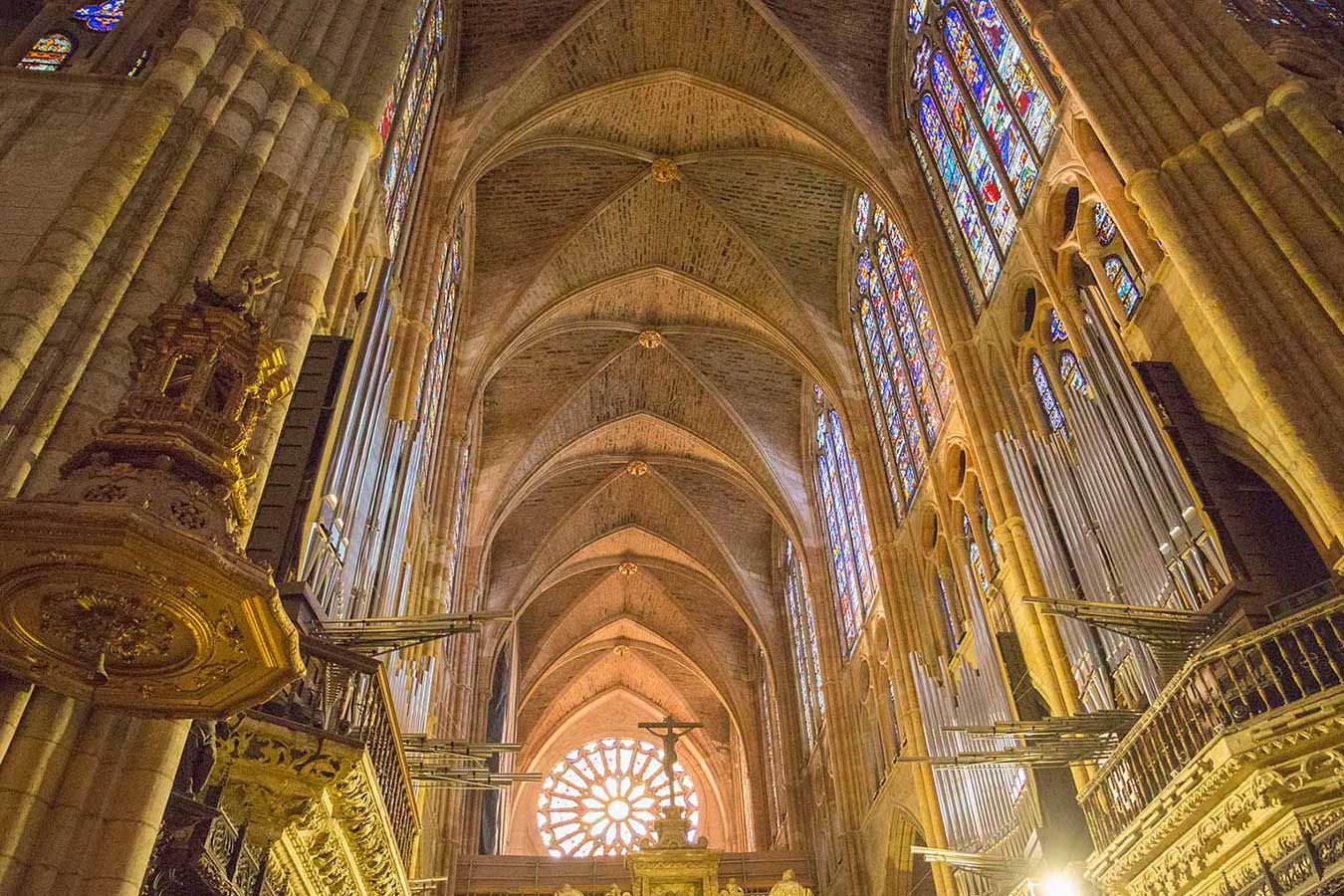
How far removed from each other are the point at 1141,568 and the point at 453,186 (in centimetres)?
1006

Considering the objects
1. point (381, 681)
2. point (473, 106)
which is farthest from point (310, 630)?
point (473, 106)

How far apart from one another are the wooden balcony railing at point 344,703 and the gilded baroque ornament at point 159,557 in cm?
126

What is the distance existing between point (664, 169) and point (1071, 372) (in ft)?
31.6

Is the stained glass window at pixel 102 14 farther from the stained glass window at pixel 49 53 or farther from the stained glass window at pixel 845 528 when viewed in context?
the stained glass window at pixel 845 528

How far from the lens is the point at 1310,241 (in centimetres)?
735

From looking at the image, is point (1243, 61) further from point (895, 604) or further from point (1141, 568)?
point (895, 604)

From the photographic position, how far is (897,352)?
1653 cm

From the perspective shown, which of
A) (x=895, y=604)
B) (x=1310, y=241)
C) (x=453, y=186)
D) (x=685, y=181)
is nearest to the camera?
(x=1310, y=241)

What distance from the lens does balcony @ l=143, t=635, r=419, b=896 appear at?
528 cm

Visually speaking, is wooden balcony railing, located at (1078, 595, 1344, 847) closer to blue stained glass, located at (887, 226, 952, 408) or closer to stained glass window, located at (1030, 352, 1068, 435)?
stained glass window, located at (1030, 352, 1068, 435)

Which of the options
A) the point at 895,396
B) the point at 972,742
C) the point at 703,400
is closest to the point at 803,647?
the point at 703,400

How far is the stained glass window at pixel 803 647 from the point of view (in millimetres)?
21531

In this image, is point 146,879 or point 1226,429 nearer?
point 146,879

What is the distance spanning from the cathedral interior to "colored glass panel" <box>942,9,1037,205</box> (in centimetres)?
7
